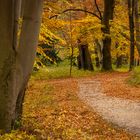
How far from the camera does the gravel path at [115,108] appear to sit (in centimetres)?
1007

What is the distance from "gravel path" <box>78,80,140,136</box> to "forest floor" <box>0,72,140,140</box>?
158 mm

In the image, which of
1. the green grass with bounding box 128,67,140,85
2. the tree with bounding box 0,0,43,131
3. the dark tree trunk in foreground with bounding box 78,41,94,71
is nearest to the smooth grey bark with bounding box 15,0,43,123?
the tree with bounding box 0,0,43,131

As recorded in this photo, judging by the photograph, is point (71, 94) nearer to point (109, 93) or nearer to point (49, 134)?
point (109, 93)

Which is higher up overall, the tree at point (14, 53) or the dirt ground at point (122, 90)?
the tree at point (14, 53)

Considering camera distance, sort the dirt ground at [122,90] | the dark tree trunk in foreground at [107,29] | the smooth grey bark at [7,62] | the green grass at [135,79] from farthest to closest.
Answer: the dark tree trunk in foreground at [107,29] < the green grass at [135,79] < the dirt ground at [122,90] < the smooth grey bark at [7,62]

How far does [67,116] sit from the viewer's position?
11.1m

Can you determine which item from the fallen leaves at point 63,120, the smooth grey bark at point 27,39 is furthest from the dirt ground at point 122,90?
the smooth grey bark at point 27,39

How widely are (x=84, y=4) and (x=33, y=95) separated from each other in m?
19.0

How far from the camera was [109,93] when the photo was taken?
15.7 metres

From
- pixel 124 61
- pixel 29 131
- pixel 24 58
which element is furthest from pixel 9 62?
pixel 124 61

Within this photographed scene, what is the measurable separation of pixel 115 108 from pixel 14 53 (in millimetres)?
5396

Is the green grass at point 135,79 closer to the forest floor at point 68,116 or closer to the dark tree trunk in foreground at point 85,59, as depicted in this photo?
the forest floor at point 68,116

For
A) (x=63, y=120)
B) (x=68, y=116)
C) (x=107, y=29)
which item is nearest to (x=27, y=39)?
(x=63, y=120)

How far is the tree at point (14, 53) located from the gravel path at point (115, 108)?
2.94 metres
